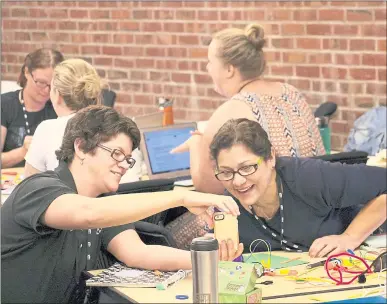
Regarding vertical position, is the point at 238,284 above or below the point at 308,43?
below

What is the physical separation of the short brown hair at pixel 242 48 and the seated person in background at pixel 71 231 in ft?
4.40

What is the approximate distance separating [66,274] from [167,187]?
1.06 meters

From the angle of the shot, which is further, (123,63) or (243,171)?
(123,63)

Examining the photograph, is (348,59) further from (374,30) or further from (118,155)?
(118,155)

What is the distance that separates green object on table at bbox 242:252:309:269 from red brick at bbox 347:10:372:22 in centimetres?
267

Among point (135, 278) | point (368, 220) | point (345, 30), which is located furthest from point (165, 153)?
point (135, 278)

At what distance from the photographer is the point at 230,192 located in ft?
12.9

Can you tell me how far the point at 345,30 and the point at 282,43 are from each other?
506 mm

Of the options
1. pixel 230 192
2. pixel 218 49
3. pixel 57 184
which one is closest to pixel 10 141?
pixel 218 49

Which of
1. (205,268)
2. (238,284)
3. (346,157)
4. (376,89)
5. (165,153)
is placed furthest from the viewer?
(376,89)

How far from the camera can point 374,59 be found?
6086mm

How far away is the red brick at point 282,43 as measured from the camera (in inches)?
256

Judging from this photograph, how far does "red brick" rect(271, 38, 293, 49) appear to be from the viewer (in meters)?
6.49

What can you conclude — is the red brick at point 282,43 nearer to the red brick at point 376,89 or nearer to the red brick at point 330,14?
the red brick at point 330,14
